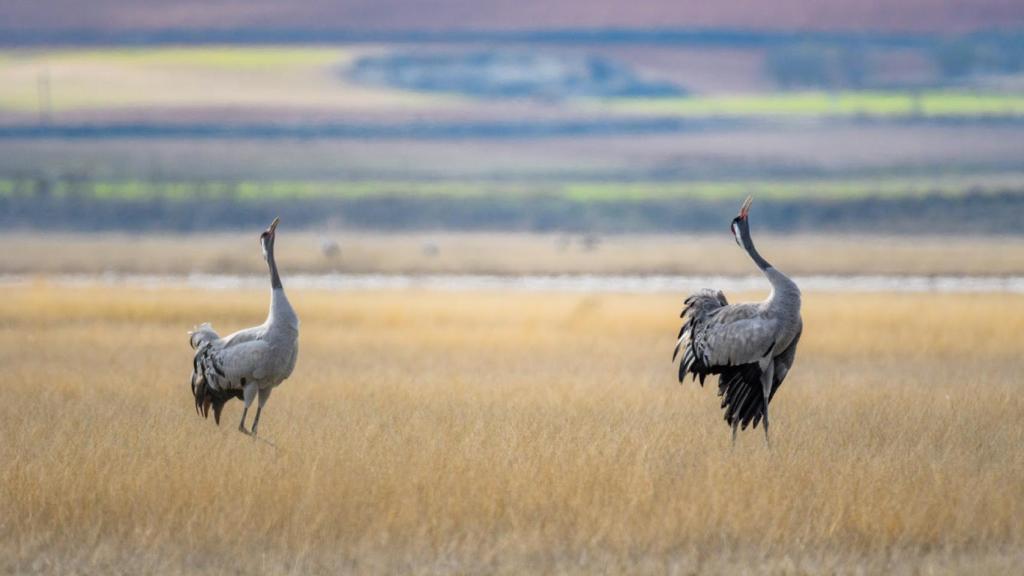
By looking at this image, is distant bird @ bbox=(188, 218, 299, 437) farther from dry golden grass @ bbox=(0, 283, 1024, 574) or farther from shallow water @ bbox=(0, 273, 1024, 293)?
shallow water @ bbox=(0, 273, 1024, 293)

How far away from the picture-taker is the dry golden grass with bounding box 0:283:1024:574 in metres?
9.17

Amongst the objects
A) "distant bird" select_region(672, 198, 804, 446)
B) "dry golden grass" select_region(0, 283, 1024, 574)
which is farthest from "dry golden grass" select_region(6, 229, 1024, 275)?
"distant bird" select_region(672, 198, 804, 446)

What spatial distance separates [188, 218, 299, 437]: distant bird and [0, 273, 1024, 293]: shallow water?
2176 cm

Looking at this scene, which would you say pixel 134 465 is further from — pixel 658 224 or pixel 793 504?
pixel 658 224

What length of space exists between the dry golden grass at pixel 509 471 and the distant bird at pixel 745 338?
443 mm

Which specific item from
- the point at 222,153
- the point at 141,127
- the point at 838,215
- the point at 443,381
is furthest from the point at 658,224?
the point at 443,381

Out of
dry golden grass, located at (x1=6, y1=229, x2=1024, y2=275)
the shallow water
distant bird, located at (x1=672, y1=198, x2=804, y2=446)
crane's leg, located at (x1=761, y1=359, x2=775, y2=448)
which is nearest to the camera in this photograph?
distant bird, located at (x1=672, y1=198, x2=804, y2=446)

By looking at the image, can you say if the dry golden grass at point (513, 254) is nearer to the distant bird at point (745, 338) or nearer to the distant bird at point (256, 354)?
the distant bird at point (745, 338)

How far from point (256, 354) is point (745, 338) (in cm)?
331

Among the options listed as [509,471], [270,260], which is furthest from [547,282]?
[509,471]

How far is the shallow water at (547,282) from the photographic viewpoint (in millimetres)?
34938

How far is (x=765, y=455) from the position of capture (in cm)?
1156

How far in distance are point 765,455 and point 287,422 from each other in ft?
13.4

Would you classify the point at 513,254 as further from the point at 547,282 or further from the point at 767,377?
the point at 767,377
